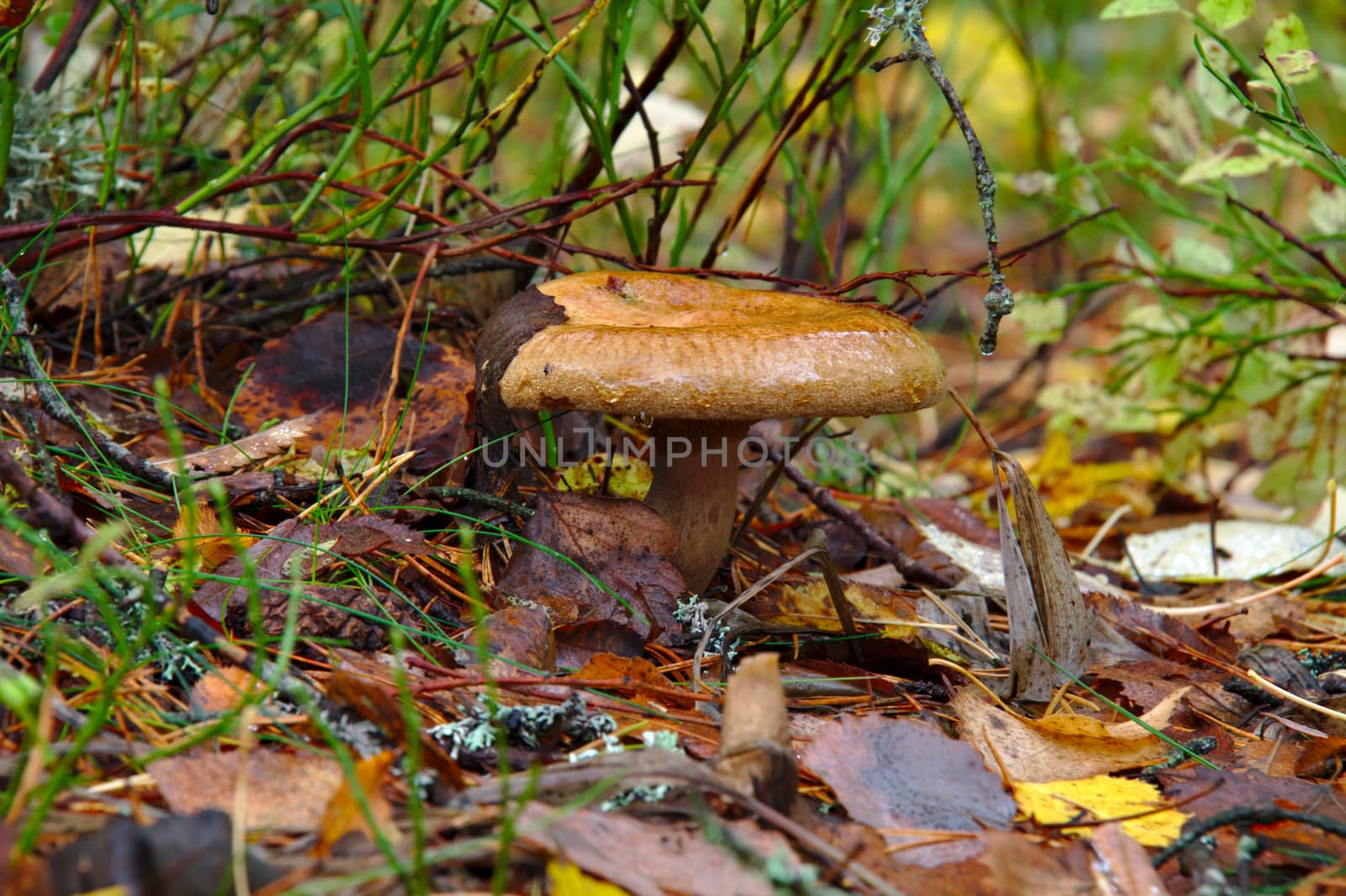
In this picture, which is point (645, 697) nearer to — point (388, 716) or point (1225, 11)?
point (388, 716)

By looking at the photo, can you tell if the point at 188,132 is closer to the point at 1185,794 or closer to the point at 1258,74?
the point at 1258,74

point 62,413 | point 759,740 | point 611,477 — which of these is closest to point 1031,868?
point 759,740

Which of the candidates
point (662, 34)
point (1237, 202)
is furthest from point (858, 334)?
point (662, 34)

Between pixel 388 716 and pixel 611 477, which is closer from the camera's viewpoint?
pixel 388 716

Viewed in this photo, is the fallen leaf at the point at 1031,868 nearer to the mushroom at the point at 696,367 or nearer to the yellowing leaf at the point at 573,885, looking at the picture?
the yellowing leaf at the point at 573,885

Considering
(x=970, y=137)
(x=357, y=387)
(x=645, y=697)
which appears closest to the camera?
(x=645, y=697)

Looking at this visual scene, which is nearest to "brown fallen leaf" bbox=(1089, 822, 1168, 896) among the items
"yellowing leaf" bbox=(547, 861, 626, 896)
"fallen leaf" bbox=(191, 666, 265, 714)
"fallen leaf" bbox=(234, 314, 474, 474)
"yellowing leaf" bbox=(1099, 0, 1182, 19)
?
"yellowing leaf" bbox=(547, 861, 626, 896)

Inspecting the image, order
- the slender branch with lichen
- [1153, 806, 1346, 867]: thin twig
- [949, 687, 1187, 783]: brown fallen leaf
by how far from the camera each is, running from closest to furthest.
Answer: [1153, 806, 1346, 867]: thin twig < [949, 687, 1187, 783]: brown fallen leaf < the slender branch with lichen

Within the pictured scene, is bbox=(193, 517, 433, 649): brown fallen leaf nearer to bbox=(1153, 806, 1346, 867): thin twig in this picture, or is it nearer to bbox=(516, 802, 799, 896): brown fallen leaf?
bbox=(516, 802, 799, 896): brown fallen leaf
